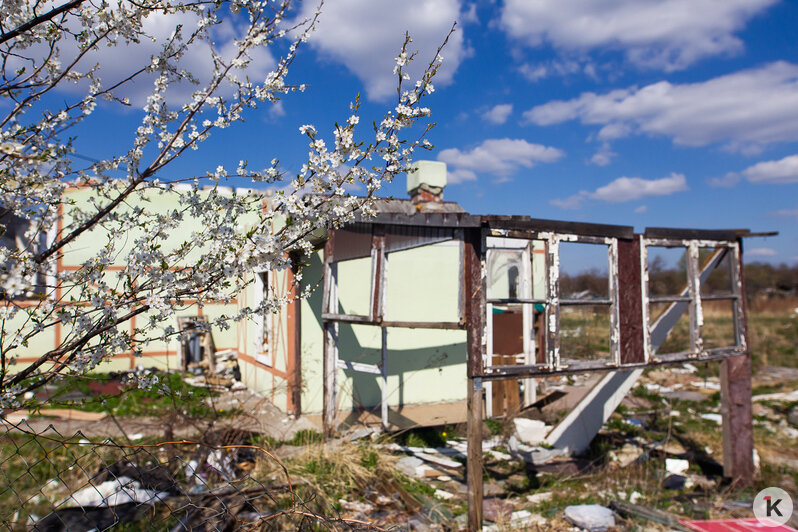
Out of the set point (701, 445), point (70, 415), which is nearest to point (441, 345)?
point (701, 445)

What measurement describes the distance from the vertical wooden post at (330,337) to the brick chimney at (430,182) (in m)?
3.53

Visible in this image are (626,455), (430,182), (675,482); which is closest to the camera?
(675,482)

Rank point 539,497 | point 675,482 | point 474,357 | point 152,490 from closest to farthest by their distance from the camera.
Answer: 1. point 152,490
2. point 474,357
3. point 539,497
4. point 675,482

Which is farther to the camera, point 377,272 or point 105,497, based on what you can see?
point 377,272

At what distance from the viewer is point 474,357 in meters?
5.35

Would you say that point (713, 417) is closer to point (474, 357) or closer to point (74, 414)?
point (474, 357)

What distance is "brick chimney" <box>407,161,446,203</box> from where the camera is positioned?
36.0 feet

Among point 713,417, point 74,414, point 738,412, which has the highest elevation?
point 738,412

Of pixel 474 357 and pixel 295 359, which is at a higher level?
pixel 474 357

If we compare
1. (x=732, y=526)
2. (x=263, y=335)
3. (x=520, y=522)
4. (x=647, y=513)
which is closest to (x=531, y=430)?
(x=647, y=513)

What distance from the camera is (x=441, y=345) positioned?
10242 millimetres

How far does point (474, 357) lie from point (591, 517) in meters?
1.97

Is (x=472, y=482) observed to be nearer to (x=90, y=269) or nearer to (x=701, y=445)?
(x=90, y=269)

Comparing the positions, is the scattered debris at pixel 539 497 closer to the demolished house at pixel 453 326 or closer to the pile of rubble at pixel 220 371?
the demolished house at pixel 453 326
